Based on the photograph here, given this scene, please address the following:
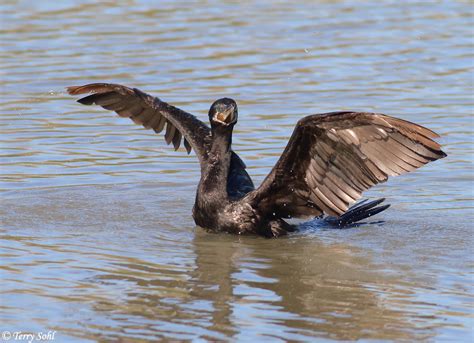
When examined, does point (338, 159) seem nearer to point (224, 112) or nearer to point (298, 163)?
point (298, 163)

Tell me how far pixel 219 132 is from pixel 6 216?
6.12ft

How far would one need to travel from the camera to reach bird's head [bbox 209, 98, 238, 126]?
29.0ft

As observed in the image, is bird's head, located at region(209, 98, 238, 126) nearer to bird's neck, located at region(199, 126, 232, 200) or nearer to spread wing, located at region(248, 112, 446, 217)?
bird's neck, located at region(199, 126, 232, 200)

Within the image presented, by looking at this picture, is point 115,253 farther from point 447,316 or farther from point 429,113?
point 429,113

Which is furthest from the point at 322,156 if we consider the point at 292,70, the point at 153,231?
the point at 292,70

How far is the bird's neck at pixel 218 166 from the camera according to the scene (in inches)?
355

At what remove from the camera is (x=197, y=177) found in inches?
427

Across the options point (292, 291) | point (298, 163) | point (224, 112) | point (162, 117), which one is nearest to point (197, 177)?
point (162, 117)

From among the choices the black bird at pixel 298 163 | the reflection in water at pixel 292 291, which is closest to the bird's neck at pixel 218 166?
the black bird at pixel 298 163

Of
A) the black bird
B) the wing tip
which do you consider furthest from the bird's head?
the wing tip

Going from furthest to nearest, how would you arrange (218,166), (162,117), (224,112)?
(162,117)
(218,166)
(224,112)

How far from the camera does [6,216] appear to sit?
30.7 feet

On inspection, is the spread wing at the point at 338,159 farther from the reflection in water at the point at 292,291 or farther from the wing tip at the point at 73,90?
the wing tip at the point at 73,90

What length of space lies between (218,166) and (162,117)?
1266mm
